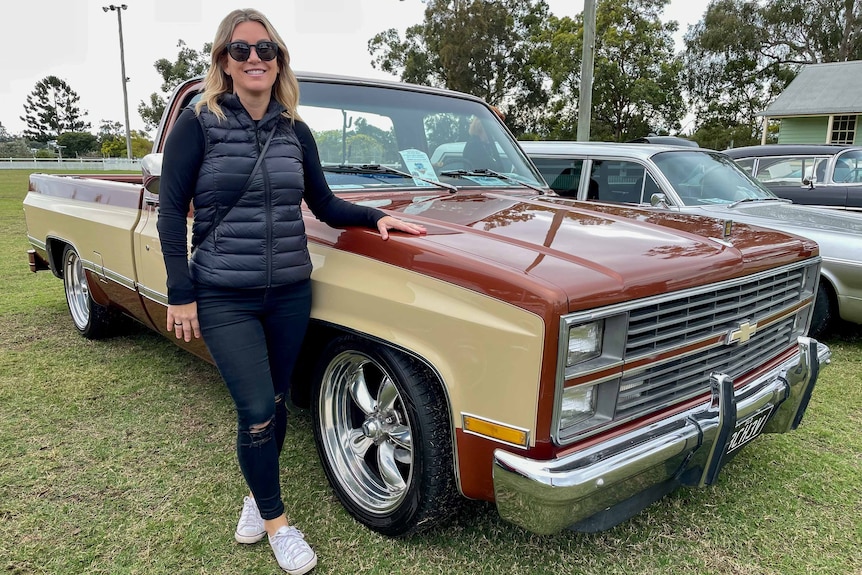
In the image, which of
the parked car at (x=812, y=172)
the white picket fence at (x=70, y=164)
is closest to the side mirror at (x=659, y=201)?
the parked car at (x=812, y=172)

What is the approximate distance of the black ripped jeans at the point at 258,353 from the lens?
84.7 inches

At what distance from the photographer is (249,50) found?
81.4 inches

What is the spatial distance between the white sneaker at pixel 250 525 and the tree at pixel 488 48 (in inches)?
1450

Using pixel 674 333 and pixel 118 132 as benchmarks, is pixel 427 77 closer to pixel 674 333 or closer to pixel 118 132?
pixel 674 333

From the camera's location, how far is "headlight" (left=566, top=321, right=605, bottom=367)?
1902 millimetres

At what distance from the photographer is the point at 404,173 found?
3.29 meters

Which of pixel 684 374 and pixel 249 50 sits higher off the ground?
pixel 249 50

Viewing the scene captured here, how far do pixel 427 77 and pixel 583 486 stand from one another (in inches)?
1624

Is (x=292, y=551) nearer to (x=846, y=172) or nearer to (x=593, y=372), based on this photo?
(x=593, y=372)

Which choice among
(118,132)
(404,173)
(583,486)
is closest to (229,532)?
(583,486)

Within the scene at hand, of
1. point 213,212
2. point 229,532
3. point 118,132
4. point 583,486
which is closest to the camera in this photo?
point 583,486

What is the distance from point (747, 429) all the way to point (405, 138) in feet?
7.22

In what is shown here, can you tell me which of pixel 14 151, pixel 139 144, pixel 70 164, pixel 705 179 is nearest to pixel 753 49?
pixel 705 179

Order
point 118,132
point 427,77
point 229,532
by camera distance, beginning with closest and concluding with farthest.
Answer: point 229,532 < point 427,77 < point 118,132
